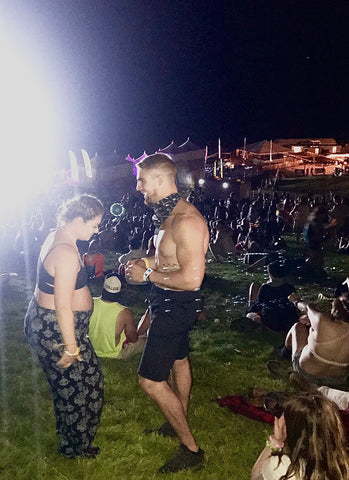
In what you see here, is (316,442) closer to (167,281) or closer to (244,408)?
(167,281)

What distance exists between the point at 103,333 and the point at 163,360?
2451mm

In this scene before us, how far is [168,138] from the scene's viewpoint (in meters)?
80.7

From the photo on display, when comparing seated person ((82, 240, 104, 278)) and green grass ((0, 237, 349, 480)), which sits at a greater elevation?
seated person ((82, 240, 104, 278))

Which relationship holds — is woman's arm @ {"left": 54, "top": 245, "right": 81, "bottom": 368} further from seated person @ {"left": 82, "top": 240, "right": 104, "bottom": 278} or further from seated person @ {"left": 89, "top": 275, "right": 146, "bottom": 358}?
seated person @ {"left": 82, "top": 240, "right": 104, "bottom": 278}

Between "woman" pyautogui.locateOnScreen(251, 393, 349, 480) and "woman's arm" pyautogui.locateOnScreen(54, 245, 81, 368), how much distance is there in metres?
1.66

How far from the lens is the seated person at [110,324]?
541 cm

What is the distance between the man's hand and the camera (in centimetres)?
332

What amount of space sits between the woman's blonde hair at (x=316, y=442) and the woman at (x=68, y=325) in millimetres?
1694

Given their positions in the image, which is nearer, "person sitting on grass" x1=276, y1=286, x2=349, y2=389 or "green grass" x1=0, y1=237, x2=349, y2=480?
"green grass" x1=0, y1=237, x2=349, y2=480

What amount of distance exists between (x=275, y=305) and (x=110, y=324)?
275cm

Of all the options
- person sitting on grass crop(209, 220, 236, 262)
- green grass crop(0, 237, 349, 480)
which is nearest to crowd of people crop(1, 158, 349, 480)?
green grass crop(0, 237, 349, 480)

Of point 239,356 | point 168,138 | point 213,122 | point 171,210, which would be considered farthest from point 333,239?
point 213,122

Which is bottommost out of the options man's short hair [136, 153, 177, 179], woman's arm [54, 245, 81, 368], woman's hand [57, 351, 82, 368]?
woman's hand [57, 351, 82, 368]

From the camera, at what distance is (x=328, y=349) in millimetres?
4680
